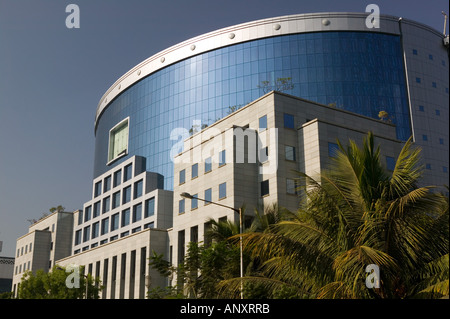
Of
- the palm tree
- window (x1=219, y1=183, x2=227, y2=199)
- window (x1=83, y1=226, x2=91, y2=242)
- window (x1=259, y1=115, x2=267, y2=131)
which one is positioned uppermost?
window (x1=83, y1=226, x2=91, y2=242)

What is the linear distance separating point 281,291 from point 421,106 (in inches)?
2797

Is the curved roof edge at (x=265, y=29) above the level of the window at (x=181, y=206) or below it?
above

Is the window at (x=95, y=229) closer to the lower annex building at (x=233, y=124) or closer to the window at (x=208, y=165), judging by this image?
the lower annex building at (x=233, y=124)

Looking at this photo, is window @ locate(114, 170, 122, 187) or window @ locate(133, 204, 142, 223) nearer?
window @ locate(133, 204, 142, 223)

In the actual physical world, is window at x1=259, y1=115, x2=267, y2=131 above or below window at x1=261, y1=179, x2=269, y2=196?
above

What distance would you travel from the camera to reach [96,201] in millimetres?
101625

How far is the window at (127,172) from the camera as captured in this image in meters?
96.7

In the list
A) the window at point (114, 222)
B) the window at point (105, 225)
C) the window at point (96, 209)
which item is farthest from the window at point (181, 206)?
the window at point (96, 209)

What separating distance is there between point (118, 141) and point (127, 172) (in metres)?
15.7

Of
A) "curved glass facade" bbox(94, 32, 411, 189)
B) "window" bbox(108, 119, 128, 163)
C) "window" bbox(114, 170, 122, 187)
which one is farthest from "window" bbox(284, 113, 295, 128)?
"window" bbox(108, 119, 128, 163)

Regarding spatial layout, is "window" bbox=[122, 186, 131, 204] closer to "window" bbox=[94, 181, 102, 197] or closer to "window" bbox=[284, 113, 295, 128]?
"window" bbox=[94, 181, 102, 197]

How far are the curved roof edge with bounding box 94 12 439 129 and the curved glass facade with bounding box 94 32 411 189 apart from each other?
96 centimetres

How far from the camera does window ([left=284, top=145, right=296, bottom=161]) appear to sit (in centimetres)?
5047

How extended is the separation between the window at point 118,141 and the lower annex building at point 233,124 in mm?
295
